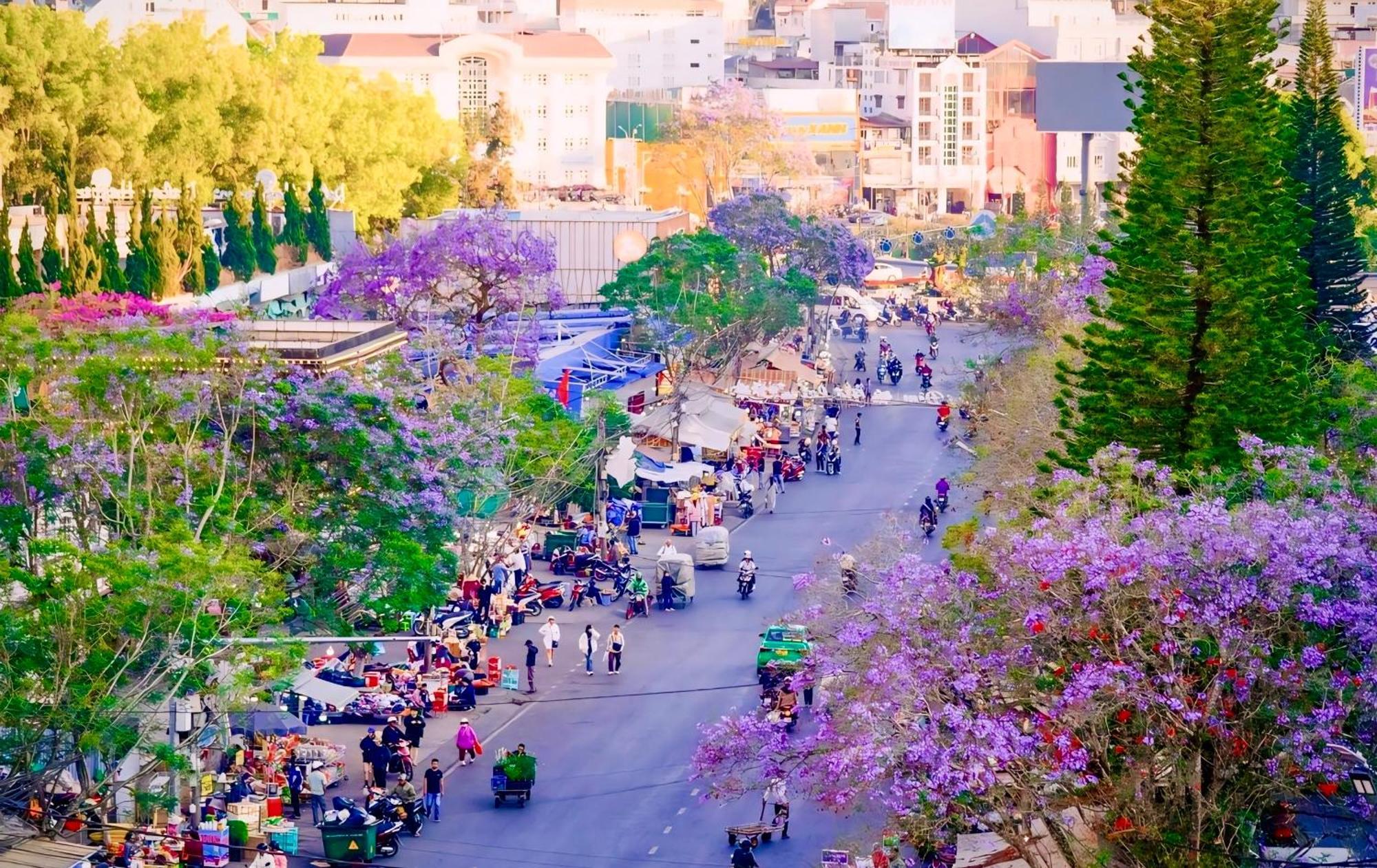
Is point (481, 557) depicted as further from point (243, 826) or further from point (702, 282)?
point (702, 282)

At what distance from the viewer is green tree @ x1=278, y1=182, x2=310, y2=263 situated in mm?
63438

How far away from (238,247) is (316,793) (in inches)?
1176

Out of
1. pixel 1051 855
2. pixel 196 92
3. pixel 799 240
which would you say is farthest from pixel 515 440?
pixel 799 240

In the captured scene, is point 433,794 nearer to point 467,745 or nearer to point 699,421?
point 467,745

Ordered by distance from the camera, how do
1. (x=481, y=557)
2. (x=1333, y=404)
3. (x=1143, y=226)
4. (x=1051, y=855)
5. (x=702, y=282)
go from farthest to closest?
(x=702, y=282) → (x=481, y=557) → (x=1333, y=404) → (x=1143, y=226) → (x=1051, y=855)

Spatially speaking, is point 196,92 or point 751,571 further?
point 196,92

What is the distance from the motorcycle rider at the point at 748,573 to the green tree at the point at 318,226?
24484 millimetres

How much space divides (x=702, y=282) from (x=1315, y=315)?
24.6 m

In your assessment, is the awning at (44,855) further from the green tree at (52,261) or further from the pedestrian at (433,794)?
the green tree at (52,261)

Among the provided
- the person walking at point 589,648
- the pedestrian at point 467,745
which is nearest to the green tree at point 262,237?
the person walking at point 589,648

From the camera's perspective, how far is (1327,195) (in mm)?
43562

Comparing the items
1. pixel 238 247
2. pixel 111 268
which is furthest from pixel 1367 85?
pixel 111 268

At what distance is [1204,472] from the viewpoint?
28.4m

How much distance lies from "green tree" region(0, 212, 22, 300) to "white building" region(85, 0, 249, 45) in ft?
173
